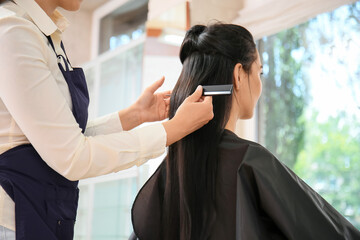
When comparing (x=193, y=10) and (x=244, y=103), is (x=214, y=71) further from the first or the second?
(x=193, y=10)

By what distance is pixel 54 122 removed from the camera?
3.61ft

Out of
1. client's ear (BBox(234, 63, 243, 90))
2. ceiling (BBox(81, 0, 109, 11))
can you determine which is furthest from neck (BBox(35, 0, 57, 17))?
ceiling (BBox(81, 0, 109, 11))

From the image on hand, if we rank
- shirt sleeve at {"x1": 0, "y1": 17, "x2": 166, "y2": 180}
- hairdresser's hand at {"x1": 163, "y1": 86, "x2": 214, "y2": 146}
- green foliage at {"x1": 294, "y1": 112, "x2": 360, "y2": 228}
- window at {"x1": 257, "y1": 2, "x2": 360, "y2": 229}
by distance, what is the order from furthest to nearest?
green foliage at {"x1": 294, "y1": 112, "x2": 360, "y2": 228}, window at {"x1": 257, "y1": 2, "x2": 360, "y2": 229}, hairdresser's hand at {"x1": 163, "y1": 86, "x2": 214, "y2": 146}, shirt sleeve at {"x1": 0, "y1": 17, "x2": 166, "y2": 180}

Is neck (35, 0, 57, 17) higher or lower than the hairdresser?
higher

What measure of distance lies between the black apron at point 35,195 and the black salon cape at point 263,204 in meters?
0.47

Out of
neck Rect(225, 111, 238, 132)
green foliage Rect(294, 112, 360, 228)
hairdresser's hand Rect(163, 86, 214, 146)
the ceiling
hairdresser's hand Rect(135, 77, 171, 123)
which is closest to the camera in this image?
hairdresser's hand Rect(163, 86, 214, 146)

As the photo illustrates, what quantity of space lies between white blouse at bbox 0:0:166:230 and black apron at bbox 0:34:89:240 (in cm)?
3

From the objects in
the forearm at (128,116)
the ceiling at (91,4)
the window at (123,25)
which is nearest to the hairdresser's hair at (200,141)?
the forearm at (128,116)

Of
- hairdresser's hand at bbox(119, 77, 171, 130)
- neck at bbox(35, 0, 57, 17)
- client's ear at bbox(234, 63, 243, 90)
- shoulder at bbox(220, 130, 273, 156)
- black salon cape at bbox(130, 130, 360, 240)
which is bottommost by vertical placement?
black salon cape at bbox(130, 130, 360, 240)

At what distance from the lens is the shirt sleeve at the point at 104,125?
164cm

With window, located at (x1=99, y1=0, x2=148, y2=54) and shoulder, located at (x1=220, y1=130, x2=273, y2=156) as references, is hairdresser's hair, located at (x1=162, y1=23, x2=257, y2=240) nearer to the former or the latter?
shoulder, located at (x1=220, y1=130, x2=273, y2=156)

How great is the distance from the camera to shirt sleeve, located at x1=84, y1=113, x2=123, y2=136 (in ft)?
5.37

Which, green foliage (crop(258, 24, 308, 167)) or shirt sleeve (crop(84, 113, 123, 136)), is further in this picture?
green foliage (crop(258, 24, 308, 167))

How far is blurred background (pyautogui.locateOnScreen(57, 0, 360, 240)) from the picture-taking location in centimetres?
278
